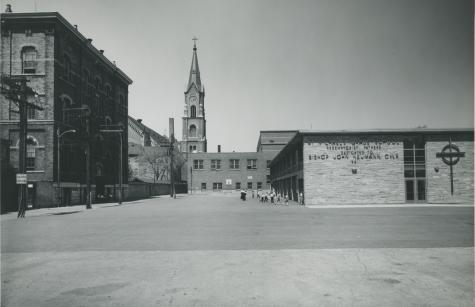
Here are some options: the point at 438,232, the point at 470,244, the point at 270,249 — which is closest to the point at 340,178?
the point at 438,232

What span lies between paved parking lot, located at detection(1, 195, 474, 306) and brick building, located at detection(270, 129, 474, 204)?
1515 centimetres

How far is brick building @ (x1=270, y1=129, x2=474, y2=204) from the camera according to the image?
28.3 metres

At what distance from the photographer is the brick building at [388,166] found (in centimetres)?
2831

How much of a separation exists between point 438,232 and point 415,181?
1756 cm

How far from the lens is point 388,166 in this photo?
28.5m

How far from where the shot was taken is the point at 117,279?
6.89 m

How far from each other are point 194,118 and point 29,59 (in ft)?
221

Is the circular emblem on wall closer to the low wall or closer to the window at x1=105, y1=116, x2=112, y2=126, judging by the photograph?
the window at x1=105, y1=116, x2=112, y2=126

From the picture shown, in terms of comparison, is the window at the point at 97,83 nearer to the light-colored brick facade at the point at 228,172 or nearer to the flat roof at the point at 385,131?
the flat roof at the point at 385,131

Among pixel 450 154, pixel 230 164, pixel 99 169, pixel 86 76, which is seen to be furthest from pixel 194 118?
pixel 450 154

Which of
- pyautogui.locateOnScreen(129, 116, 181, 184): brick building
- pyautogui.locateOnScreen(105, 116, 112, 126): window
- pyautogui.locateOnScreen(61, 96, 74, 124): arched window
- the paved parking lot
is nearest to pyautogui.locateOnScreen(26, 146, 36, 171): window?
pyautogui.locateOnScreen(61, 96, 74, 124): arched window

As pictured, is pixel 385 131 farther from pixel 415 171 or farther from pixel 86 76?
pixel 86 76

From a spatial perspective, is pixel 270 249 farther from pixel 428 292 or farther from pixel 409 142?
pixel 409 142

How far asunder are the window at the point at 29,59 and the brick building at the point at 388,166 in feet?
76.6
